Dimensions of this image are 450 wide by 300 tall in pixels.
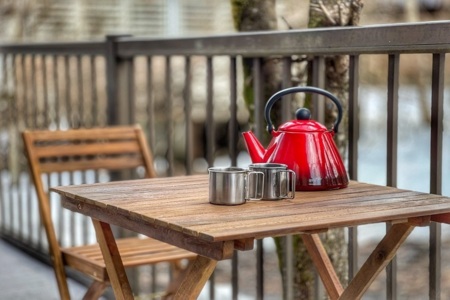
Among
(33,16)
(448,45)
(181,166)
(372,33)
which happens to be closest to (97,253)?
(372,33)

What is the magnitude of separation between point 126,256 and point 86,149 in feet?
2.10

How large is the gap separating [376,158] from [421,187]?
1.37 feet

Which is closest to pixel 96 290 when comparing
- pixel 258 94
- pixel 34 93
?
pixel 258 94

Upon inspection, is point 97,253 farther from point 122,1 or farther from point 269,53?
point 122,1

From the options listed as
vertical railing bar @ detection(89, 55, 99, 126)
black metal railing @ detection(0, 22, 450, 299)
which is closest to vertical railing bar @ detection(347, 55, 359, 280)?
black metal railing @ detection(0, 22, 450, 299)

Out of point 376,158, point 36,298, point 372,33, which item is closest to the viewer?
point 372,33

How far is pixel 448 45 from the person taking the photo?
7.49 feet

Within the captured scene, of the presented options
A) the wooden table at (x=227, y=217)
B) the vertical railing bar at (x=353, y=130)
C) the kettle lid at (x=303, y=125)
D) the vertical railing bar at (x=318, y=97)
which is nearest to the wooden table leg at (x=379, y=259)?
the wooden table at (x=227, y=217)

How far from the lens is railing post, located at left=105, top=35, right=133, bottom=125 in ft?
13.1

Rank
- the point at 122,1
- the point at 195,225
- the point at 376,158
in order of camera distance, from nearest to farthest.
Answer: the point at 195,225 < the point at 376,158 < the point at 122,1

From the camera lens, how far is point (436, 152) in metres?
2.41

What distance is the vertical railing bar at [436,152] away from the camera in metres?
2.38

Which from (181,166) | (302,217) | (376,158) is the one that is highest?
(302,217)

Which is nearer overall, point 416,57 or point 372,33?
point 372,33
